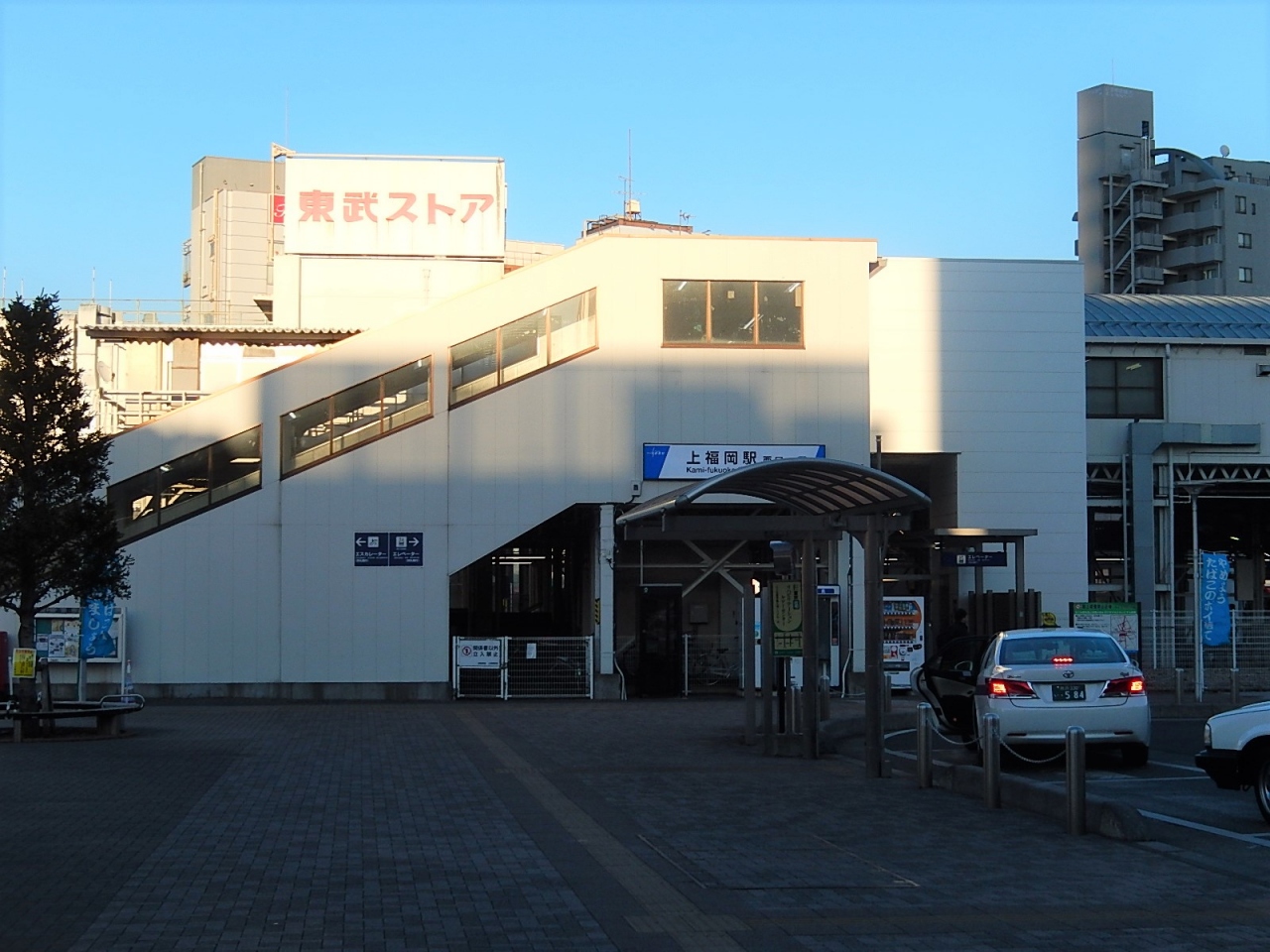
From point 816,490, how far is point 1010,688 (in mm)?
3033

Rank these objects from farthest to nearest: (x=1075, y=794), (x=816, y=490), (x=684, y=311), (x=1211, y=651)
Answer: (x=1211, y=651), (x=684, y=311), (x=816, y=490), (x=1075, y=794)

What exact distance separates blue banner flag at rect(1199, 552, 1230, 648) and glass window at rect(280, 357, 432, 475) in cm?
1522

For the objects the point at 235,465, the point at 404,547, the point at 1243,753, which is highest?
the point at 235,465

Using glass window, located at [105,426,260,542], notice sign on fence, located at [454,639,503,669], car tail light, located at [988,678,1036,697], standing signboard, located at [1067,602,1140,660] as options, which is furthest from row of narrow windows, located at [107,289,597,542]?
car tail light, located at [988,678,1036,697]

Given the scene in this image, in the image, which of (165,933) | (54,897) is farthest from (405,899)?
(54,897)

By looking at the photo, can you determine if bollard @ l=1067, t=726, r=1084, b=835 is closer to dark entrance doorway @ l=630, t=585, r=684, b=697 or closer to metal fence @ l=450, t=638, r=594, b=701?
metal fence @ l=450, t=638, r=594, b=701

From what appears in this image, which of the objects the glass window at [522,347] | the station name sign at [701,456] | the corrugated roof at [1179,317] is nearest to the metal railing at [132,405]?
the glass window at [522,347]

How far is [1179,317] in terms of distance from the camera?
1671 inches

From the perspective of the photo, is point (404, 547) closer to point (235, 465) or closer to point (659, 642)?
point (235, 465)

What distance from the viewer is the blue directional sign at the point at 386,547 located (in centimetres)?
2902

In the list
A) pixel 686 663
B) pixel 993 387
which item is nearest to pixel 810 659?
pixel 686 663

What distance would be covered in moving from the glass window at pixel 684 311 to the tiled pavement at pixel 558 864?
565 inches

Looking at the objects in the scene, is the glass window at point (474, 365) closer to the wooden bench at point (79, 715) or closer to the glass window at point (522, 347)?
the glass window at point (522, 347)

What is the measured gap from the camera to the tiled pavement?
7777 millimetres
